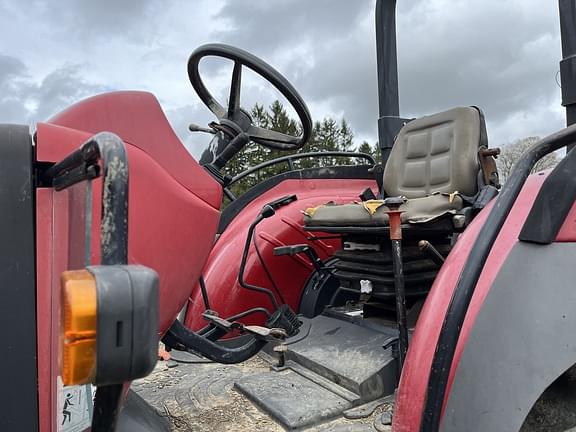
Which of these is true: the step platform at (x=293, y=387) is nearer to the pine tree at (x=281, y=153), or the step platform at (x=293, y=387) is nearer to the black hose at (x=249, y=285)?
the black hose at (x=249, y=285)

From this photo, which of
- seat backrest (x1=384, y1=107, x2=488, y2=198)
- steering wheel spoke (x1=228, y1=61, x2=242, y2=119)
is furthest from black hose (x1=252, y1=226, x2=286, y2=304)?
seat backrest (x1=384, y1=107, x2=488, y2=198)

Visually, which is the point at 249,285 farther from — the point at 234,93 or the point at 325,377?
the point at 234,93

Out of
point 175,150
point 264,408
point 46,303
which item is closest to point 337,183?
point 264,408

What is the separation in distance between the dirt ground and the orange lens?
3.62 ft

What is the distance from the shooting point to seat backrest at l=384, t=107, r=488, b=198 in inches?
91.0

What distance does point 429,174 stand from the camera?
2.52m

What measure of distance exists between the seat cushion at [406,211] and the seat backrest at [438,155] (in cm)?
47

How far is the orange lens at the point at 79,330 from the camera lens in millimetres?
511

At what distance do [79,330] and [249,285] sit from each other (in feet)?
5.48

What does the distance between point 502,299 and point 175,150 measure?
0.79 m

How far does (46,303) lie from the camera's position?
83cm

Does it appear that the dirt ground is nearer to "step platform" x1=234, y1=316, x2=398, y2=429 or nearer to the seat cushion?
"step platform" x1=234, y1=316, x2=398, y2=429

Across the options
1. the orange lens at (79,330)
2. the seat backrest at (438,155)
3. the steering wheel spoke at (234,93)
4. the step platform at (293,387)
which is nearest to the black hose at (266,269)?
the step platform at (293,387)

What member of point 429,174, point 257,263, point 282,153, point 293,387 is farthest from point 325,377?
point 282,153
